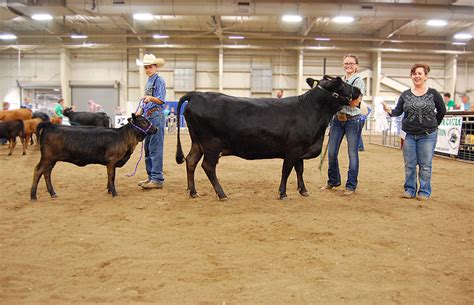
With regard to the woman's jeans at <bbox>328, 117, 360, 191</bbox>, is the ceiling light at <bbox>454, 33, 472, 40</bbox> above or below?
above

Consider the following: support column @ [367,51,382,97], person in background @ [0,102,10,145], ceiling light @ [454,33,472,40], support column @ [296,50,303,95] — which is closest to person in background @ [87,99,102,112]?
person in background @ [0,102,10,145]

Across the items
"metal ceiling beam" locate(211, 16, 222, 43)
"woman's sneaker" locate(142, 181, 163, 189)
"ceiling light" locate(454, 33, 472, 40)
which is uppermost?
"ceiling light" locate(454, 33, 472, 40)

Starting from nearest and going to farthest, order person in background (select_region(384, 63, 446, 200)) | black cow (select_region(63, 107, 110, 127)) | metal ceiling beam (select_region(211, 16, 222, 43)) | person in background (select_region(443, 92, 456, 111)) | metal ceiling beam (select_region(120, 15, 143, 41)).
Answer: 1. person in background (select_region(384, 63, 446, 200))
2. black cow (select_region(63, 107, 110, 127))
3. person in background (select_region(443, 92, 456, 111))
4. metal ceiling beam (select_region(211, 16, 222, 43))
5. metal ceiling beam (select_region(120, 15, 143, 41))

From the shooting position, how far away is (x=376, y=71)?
83.1 feet

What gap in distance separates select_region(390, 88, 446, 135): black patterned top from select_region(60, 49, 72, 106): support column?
23967mm

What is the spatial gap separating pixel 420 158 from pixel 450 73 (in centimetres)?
2405

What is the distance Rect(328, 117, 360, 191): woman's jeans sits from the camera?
19.0 ft

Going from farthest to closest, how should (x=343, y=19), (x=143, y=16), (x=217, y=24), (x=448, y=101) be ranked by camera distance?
(x=143, y=16) → (x=217, y=24) → (x=343, y=19) → (x=448, y=101)

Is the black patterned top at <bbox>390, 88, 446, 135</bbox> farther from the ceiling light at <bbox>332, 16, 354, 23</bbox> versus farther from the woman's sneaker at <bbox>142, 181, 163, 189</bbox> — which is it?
the ceiling light at <bbox>332, 16, 354, 23</bbox>

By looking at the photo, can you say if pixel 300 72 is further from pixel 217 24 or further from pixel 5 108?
pixel 5 108

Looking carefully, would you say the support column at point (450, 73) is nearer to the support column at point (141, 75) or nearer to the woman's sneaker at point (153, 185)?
the support column at point (141, 75)

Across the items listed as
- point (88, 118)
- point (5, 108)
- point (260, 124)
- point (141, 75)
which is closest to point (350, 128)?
point (260, 124)

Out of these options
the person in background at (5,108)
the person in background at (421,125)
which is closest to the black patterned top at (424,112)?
the person in background at (421,125)

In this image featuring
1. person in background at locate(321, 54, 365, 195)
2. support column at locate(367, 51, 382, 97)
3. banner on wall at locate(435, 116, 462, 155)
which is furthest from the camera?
support column at locate(367, 51, 382, 97)
